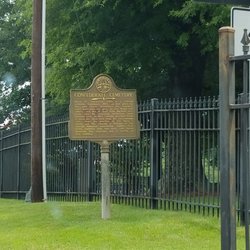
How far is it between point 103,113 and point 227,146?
699 centimetres

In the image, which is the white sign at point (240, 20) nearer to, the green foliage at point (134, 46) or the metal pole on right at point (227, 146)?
the metal pole on right at point (227, 146)

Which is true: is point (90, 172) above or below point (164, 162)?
below

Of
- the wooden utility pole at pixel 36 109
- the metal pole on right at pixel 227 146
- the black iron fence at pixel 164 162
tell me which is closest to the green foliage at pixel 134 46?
the wooden utility pole at pixel 36 109

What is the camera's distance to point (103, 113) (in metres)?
11.1

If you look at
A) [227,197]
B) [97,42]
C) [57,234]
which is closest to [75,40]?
[97,42]

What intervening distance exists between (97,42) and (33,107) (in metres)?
3.15

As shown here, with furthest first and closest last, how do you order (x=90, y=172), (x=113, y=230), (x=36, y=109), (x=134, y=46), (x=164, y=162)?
1. (x=134, y=46)
2. (x=36, y=109)
3. (x=90, y=172)
4. (x=164, y=162)
5. (x=113, y=230)

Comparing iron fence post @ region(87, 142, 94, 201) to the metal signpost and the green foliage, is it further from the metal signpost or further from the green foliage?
the metal signpost

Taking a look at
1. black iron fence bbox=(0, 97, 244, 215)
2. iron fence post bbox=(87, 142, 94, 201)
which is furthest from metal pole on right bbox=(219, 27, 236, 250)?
iron fence post bbox=(87, 142, 94, 201)

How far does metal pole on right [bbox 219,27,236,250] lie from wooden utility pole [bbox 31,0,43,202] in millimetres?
11830

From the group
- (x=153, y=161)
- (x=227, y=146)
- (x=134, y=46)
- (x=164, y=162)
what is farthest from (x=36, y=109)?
(x=227, y=146)

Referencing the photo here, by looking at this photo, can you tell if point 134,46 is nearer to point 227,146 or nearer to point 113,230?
point 113,230

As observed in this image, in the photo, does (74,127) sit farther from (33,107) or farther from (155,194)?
(33,107)

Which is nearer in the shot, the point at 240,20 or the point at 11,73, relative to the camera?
the point at 240,20
